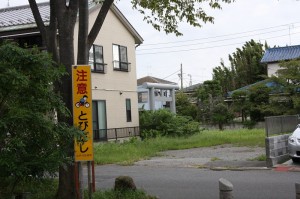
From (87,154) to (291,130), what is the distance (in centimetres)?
1063

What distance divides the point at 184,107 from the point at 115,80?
21080mm

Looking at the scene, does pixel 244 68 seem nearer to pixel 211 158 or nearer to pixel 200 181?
pixel 211 158

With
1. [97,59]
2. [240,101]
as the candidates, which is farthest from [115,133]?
[240,101]

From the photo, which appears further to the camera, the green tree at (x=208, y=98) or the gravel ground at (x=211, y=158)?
the green tree at (x=208, y=98)

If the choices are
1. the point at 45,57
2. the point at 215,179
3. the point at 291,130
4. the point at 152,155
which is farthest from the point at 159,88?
the point at 45,57

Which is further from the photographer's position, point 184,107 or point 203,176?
point 184,107

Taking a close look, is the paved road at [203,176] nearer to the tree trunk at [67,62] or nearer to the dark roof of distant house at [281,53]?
the tree trunk at [67,62]

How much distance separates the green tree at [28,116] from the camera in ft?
19.0

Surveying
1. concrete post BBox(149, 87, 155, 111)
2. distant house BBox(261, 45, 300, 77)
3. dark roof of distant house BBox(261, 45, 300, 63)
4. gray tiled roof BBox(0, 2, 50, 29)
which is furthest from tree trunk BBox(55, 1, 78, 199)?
dark roof of distant house BBox(261, 45, 300, 63)

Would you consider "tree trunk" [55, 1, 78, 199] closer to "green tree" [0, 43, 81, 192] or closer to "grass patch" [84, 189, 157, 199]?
"grass patch" [84, 189, 157, 199]

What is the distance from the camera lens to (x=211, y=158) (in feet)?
53.7

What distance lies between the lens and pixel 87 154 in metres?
7.04

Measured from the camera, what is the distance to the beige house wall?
939 inches

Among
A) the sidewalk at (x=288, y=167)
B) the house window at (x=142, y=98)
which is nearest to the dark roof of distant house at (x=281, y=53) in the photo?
the house window at (x=142, y=98)
